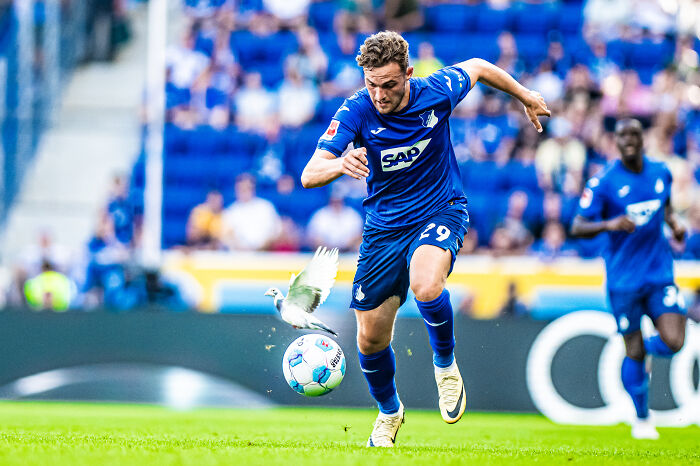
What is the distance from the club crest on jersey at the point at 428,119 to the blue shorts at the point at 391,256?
0.56 m

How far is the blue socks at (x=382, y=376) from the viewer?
Answer: 7078 mm

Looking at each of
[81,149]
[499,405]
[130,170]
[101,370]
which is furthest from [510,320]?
[81,149]

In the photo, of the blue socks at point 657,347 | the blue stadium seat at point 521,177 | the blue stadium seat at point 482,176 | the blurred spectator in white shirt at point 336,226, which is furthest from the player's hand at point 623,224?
the blue stadium seat at point 482,176

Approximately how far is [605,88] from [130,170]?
24.8ft

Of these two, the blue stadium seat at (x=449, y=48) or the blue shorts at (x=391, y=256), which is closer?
the blue shorts at (x=391, y=256)

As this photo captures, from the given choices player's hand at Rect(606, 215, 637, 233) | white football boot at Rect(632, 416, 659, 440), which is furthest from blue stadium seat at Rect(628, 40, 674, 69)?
white football boot at Rect(632, 416, 659, 440)

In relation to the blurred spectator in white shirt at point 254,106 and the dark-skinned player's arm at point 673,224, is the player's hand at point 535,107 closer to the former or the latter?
the dark-skinned player's arm at point 673,224

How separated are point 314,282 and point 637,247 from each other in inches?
134

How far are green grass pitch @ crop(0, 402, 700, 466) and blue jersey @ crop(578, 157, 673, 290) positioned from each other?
1362 millimetres

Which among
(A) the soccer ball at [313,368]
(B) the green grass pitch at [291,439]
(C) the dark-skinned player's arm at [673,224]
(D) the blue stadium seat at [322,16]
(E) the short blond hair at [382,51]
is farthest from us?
(D) the blue stadium seat at [322,16]

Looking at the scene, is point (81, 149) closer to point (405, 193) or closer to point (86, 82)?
point (86, 82)

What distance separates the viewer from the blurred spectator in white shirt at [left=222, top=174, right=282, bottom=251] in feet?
47.4

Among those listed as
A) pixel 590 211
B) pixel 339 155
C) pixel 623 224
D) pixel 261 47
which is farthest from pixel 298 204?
pixel 339 155

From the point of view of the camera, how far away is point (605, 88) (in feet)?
51.2
